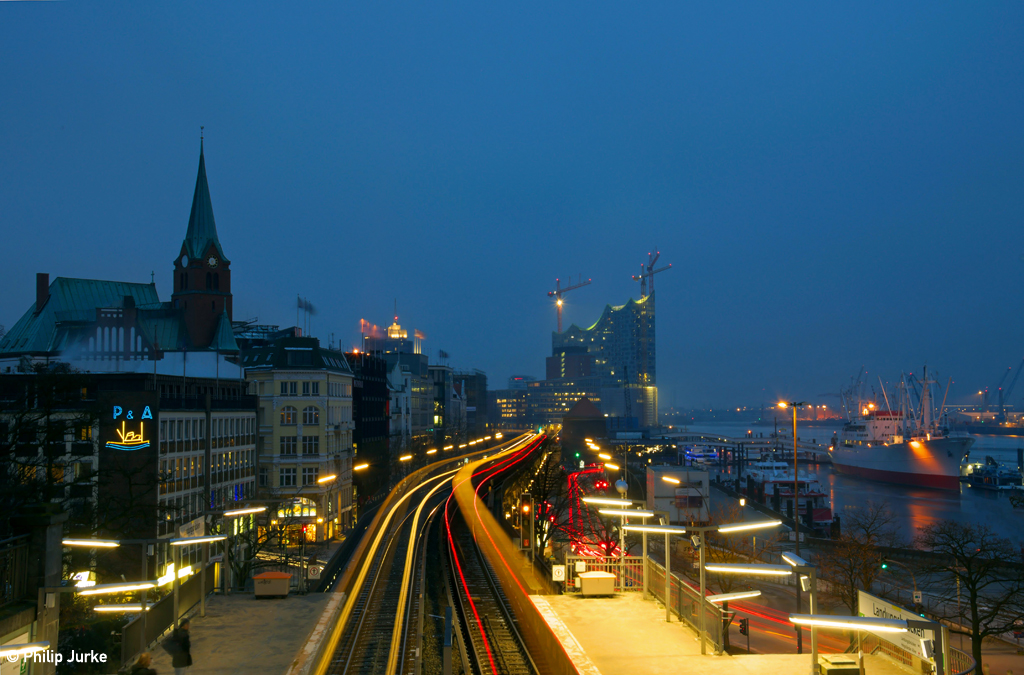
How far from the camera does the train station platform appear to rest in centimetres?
1410

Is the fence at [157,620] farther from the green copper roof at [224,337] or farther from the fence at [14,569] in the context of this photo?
the green copper roof at [224,337]

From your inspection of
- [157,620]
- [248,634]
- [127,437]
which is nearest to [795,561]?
[248,634]

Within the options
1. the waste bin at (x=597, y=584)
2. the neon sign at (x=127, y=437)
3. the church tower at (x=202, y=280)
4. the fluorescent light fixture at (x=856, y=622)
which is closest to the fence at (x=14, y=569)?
the fluorescent light fixture at (x=856, y=622)

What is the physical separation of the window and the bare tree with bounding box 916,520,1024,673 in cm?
4201

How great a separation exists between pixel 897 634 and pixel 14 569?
1466cm

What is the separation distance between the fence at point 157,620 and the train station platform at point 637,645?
351 inches

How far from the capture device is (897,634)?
13227 mm

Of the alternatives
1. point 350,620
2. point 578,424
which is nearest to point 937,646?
point 350,620

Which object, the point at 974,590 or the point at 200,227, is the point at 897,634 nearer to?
the point at 974,590

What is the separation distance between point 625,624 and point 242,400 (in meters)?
38.7

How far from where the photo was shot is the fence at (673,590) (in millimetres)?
15887

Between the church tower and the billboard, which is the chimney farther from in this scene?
the billboard

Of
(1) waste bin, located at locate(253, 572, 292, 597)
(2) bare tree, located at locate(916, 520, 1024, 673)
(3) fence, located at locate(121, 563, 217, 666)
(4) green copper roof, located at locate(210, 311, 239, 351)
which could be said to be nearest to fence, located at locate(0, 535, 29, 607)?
(3) fence, located at locate(121, 563, 217, 666)

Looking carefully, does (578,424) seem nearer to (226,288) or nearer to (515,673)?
(226,288)
